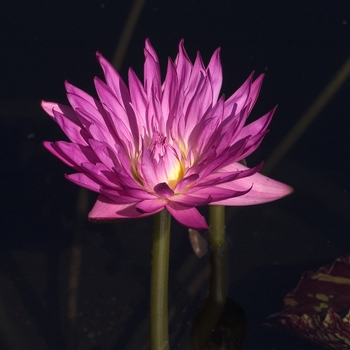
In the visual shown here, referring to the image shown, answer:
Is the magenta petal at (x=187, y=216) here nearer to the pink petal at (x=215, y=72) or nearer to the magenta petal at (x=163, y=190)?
the magenta petal at (x=163, y=190)

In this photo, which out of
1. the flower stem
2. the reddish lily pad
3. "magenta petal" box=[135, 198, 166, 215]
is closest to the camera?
"magenta petal" box=[135, 198, 166, 215]

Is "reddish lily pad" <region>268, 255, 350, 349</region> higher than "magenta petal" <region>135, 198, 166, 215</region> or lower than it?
lower

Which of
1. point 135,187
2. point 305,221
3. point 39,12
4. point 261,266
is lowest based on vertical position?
point 261,266

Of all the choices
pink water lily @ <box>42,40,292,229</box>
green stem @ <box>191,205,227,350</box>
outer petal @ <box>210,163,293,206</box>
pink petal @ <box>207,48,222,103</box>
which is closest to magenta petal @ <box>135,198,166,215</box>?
pink water lily @ <box>42,40,292,229</box>

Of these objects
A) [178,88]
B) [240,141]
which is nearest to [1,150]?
[178,88]

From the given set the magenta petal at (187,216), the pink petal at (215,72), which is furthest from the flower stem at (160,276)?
the pink petal at (215,72)

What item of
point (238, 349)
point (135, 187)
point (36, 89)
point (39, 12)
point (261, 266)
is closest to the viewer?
point (135, 187)

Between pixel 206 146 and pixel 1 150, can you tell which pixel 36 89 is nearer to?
pixel 1 150

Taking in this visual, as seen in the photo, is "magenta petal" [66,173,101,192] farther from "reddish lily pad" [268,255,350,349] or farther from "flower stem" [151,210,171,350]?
"reddish lily pad" [268,255,350,349]
